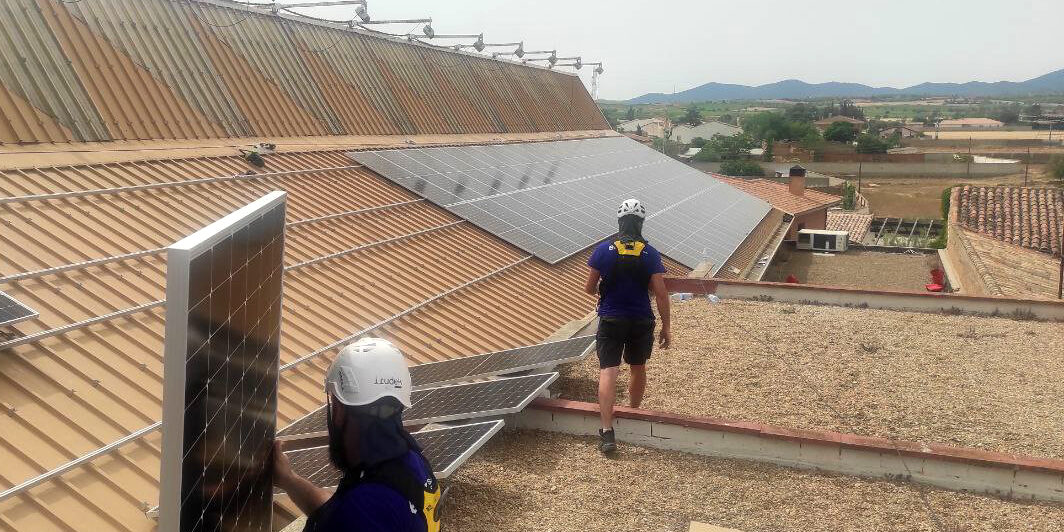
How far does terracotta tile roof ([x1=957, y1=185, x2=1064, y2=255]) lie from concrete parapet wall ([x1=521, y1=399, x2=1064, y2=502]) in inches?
864

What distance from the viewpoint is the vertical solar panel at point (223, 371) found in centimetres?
286

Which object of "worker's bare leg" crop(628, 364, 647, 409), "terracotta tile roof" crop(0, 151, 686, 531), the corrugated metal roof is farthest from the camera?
the corrugated metal roof

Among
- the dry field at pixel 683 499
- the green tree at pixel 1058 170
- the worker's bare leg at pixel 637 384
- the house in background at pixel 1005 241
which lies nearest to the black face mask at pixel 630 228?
the worker's bare leg at pixel 637 384

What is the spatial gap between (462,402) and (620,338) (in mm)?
1844

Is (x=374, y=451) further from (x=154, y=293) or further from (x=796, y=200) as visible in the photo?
(x=796, y=200)

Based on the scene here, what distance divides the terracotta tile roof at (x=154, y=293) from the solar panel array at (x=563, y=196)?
85cm

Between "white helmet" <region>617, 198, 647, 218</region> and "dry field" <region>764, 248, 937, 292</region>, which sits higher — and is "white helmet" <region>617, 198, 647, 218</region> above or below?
above

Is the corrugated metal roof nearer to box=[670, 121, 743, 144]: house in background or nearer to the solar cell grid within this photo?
the solar cell grid

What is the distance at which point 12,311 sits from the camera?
6.20m

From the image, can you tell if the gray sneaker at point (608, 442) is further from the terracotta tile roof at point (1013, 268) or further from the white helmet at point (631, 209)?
the terracotta tile roof at point (1013, 268)

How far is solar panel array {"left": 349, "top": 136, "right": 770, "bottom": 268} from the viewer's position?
1719 centimetres

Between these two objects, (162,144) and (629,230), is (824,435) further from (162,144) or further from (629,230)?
(162,144)

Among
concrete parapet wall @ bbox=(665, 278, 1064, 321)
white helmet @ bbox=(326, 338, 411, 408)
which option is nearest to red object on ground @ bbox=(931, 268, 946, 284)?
concrete parapet wall @ bbox=(665, 278, 1064, 321)

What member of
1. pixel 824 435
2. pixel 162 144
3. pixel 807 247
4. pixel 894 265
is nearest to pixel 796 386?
pixel 824 435
